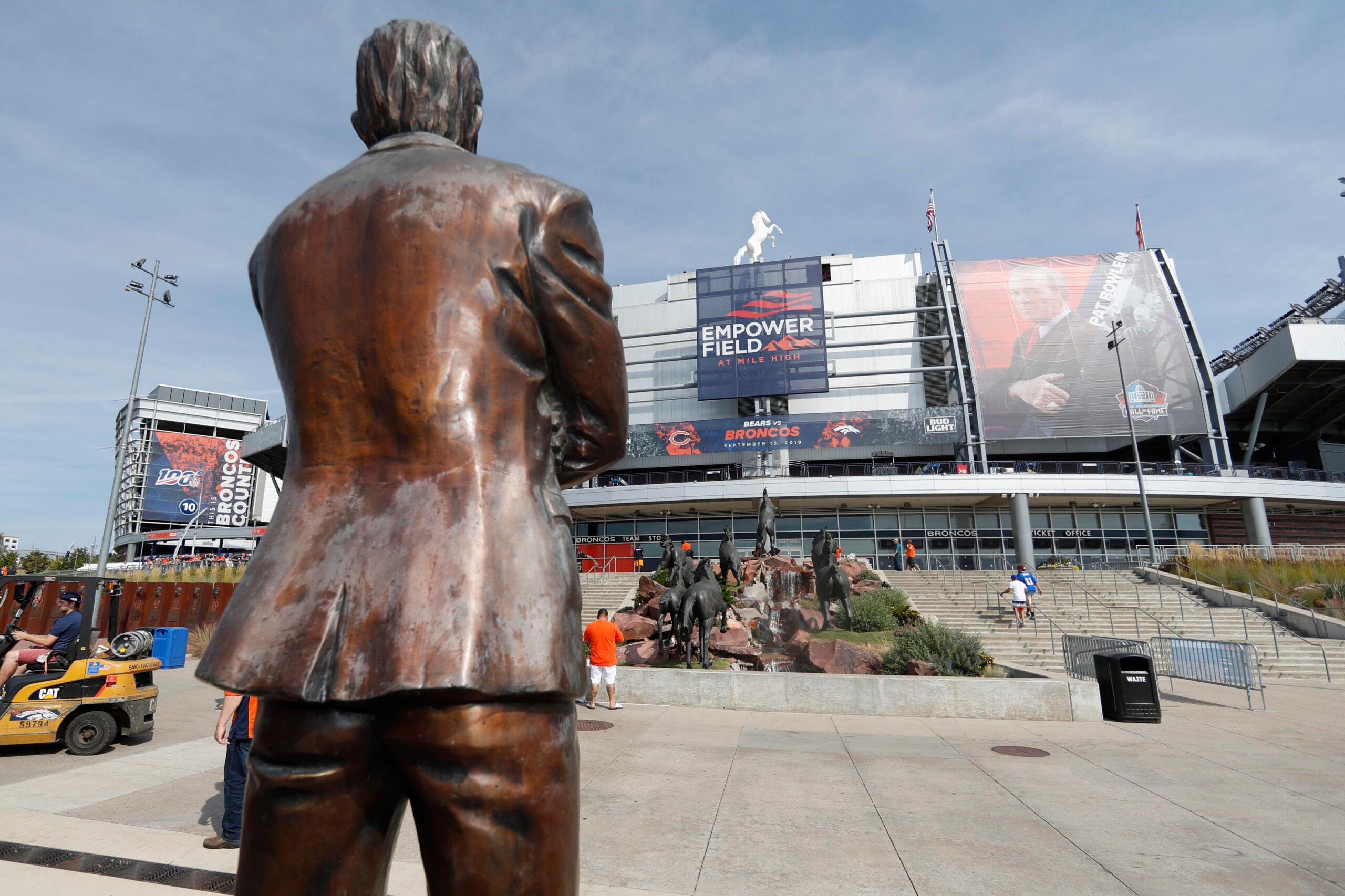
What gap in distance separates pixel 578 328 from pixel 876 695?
32.6 feet

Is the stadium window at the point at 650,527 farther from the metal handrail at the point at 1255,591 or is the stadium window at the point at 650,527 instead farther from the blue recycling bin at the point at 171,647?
the blue recycling bin at the point at 171,647

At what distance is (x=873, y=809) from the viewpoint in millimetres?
5426

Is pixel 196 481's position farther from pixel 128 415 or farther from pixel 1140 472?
pixel 1140 472

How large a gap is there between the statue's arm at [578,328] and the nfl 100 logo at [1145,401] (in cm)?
4773

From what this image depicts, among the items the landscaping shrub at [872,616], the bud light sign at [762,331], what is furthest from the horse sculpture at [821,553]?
the bud light sign at [762,331]

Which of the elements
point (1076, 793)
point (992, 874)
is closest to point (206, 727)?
point (992, 874)

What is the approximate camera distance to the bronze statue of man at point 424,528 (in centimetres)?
131

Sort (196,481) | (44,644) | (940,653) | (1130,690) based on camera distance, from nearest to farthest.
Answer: (44,644) < (1130,690) < (940,653) < (196,481)

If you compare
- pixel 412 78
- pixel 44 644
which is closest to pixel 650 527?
pixel 44 644

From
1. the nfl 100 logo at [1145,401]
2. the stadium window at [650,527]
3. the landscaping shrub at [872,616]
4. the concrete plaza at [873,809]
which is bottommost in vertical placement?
the concrete plaza at [873,809]

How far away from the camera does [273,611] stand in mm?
1393

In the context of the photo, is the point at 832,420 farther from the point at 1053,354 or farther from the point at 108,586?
the point at 108,586

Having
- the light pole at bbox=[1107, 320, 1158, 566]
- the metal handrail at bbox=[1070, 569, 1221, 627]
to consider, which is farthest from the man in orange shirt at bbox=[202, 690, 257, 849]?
the light pole at bbox=[1107, 320, 1158, 566]

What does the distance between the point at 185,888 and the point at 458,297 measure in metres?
4.04
